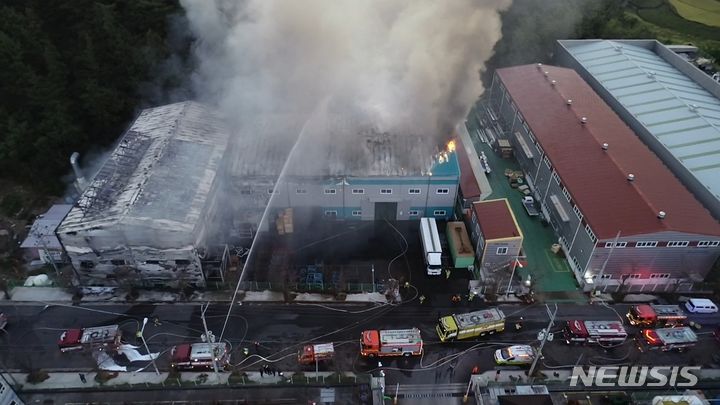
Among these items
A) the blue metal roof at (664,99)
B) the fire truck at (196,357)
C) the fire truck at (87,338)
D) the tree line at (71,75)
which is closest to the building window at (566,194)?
the blue metal roof at (664,99)

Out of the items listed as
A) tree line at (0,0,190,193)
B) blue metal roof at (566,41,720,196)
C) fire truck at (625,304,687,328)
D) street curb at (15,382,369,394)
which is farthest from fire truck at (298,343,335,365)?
blue metal roof at (566,41,720,196)

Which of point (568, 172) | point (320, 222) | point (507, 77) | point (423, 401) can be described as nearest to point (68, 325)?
point (320, 222)

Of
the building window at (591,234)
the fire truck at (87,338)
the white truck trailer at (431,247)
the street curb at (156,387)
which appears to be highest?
the building window at (591,234)

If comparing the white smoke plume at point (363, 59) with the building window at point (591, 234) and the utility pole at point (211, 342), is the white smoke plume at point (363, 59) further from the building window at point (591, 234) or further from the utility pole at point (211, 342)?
the utility pole at point (211, 342)

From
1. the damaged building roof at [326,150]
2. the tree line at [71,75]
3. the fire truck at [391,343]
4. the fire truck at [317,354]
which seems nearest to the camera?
the fire truck at [317,354]

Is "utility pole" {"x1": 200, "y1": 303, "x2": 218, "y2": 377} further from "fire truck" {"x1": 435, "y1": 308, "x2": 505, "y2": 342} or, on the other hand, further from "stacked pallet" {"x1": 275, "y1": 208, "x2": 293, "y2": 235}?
"fire truck" {"x1": 435, "y1": 308, "x2": 505, "y2": 342}

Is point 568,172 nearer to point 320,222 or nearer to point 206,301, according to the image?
point 320,222
